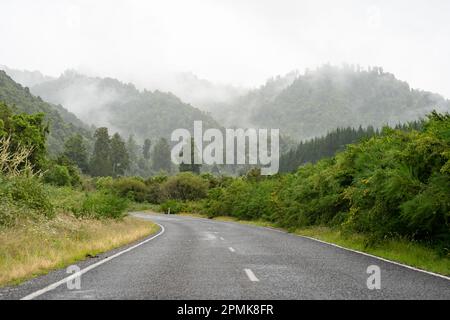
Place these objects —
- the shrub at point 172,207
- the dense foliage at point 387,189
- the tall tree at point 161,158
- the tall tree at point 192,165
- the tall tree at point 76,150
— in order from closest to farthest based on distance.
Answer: the dense foliage at point 387,189, the shrub at point 172,207, the tall tree at point 76,150, the tall tree at point 192,165, the tall tree at point 161,158

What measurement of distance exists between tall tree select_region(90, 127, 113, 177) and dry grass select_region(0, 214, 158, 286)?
113 m

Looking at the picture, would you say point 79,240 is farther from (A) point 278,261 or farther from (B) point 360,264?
(B) point 360,264

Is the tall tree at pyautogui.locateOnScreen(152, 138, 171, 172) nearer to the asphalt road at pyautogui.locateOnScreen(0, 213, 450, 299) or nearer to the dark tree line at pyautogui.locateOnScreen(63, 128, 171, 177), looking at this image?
the dark tree line at pyautogui.locateOnScreen(63, 128, 171, 177)

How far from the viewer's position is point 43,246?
13172mm

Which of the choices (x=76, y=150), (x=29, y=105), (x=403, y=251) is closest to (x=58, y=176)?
(x=403, y=251)

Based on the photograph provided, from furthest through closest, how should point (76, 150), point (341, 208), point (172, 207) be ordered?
1. point (76, 150)
2. point (172, 207)
3. point (341, 208)

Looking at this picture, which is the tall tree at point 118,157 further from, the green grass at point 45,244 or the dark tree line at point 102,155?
the green grass at point 45,244

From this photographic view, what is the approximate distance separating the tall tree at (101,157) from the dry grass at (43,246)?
11272 cm

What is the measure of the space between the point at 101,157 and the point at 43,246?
122 m

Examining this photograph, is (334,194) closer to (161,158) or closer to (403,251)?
(403,251)

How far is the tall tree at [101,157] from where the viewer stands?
419 feet

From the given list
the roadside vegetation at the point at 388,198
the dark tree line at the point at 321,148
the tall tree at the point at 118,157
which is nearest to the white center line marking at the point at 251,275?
the roadside vegetation at the point at 388,198

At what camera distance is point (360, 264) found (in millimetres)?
11414

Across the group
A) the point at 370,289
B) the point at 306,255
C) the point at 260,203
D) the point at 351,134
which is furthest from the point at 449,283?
the point at 351,134
